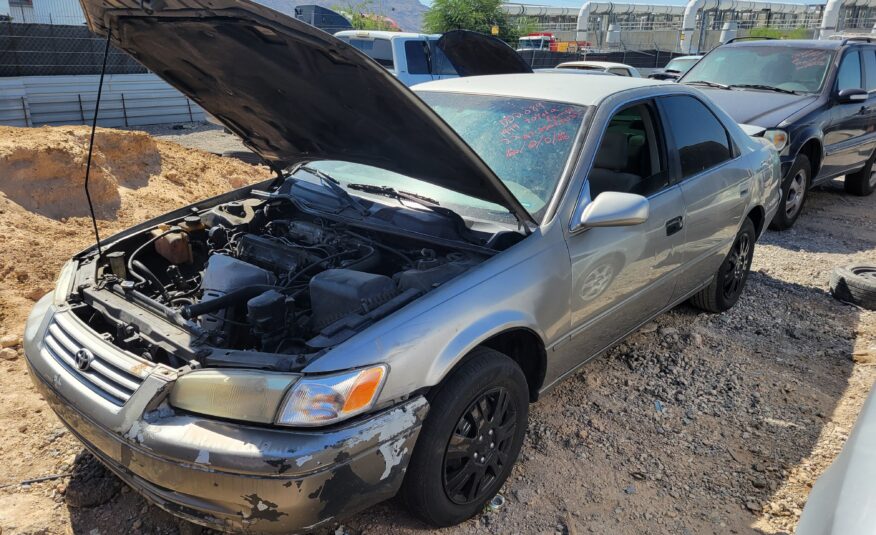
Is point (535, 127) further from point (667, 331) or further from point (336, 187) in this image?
point (667, 331)

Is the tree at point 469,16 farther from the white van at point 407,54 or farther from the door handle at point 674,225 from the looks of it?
the door handle at point 674,225

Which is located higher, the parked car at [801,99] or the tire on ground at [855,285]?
the parked car at [801,99]

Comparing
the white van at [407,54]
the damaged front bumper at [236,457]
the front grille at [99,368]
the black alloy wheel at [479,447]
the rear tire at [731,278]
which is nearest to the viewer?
the damaged front bumper at [236,457]

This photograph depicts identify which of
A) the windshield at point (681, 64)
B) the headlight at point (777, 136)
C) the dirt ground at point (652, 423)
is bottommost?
the dirt ground at point (652, 423)

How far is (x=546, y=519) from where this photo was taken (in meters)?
2.64

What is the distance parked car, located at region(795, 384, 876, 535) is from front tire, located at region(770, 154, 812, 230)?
5.31 m

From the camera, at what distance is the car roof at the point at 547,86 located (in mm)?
3264

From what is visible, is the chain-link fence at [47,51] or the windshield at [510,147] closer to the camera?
the windshield at [510,147]

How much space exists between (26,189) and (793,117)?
296 inches

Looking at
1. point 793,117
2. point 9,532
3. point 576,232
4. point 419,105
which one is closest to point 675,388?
point 576,232

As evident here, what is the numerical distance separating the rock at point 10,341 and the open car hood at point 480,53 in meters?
3.46

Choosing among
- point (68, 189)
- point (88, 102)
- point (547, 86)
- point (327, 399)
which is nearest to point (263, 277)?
point (327, 399)

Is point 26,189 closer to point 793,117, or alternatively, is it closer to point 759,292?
point 759,292

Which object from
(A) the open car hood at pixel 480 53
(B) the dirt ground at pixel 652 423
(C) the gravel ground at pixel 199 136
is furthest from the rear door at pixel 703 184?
(C) the gravel ground at pixel 199 136
